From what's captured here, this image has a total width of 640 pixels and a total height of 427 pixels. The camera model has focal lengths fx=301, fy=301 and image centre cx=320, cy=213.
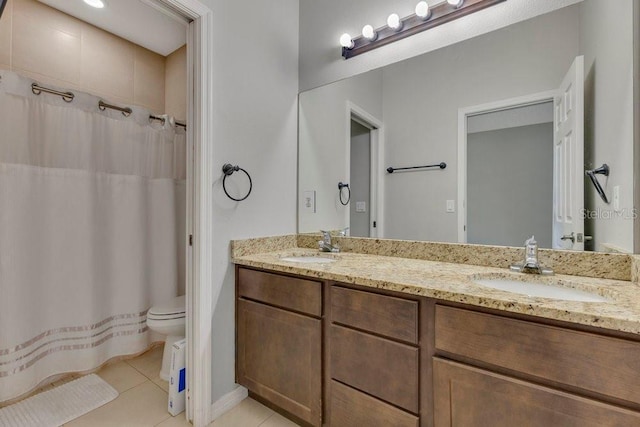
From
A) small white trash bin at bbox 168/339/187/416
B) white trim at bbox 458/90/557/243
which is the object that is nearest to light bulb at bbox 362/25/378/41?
white trim at bbox 458/90/557/243

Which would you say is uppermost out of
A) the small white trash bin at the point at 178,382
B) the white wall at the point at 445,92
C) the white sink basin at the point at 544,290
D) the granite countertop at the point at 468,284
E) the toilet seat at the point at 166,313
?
the white wall at the point at 445,92

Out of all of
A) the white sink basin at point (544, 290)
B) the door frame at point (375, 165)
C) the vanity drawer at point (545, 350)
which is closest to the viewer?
the vanity drawer at point (545, 350)

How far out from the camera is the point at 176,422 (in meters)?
1.54

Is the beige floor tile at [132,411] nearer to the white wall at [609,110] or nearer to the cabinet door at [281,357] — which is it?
the cabinet door at [281,357]

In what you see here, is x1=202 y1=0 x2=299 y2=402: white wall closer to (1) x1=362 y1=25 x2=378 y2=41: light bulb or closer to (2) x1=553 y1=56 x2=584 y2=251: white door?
(1) x1=362 y1=25 x2=378 y2=41: light bulb

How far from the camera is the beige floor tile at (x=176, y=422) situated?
1.52 m

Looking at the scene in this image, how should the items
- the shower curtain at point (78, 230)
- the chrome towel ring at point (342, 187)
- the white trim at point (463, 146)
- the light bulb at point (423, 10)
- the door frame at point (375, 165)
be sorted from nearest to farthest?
the white trim at point (463, 146), the light bulb at point (423, 10), the shower curtain at point (78, 230), the door frame at point (375, 165), the chrome towel ring at point (342, 187)

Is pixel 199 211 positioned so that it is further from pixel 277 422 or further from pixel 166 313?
pixel 277 422

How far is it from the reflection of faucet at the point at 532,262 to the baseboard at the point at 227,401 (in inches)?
61.3

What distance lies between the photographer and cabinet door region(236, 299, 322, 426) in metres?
1.34

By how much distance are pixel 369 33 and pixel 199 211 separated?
4.56 ft

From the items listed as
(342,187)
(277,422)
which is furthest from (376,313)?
(342,187)

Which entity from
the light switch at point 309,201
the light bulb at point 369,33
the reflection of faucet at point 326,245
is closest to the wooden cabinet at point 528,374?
the reflection of faucet at point 326,245

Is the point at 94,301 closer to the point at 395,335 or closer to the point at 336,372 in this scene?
the point at 336,372
